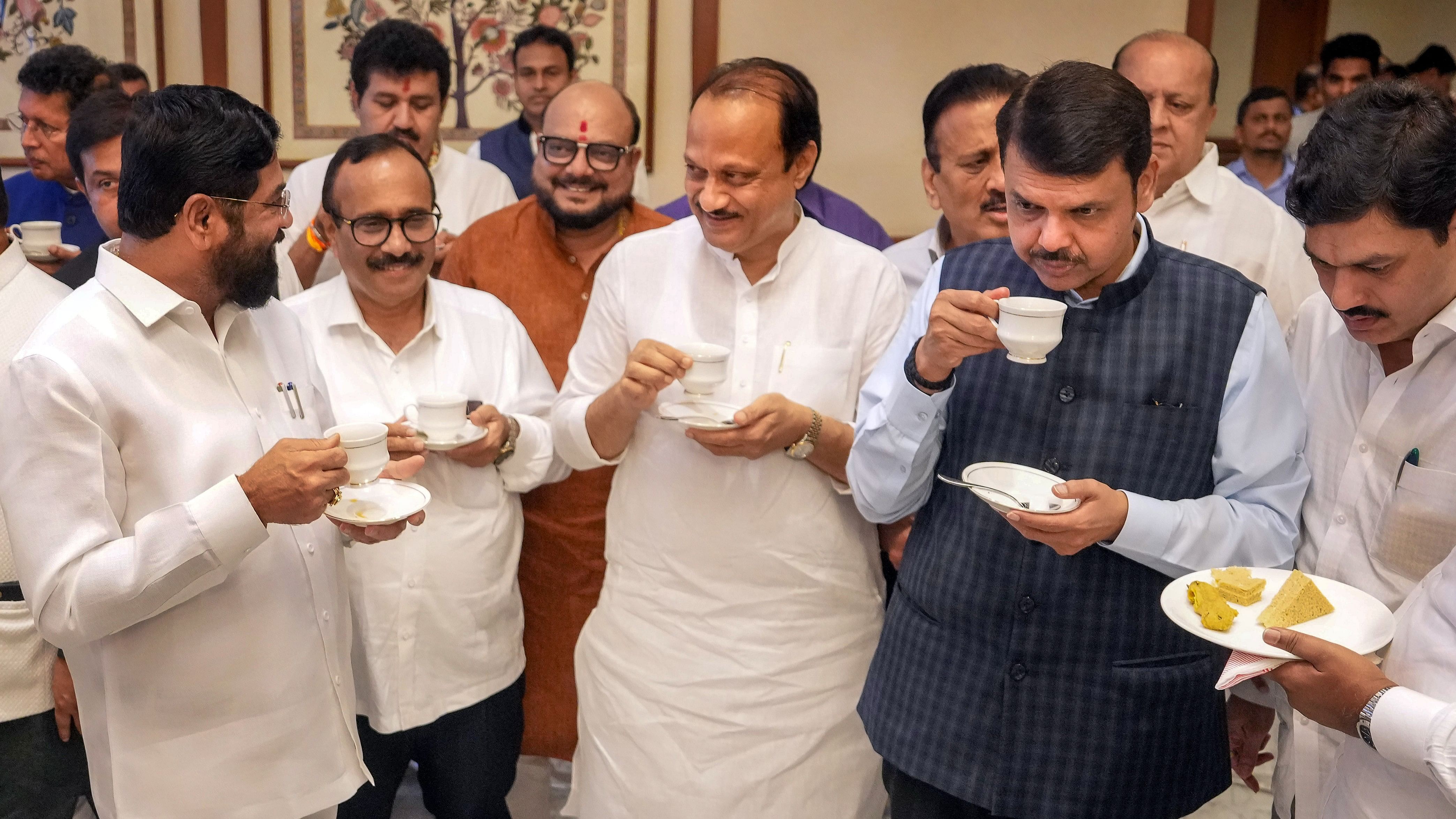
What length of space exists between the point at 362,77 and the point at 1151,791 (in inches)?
117

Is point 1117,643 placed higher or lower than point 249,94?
lower

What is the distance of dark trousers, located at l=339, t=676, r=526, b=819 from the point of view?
264cm

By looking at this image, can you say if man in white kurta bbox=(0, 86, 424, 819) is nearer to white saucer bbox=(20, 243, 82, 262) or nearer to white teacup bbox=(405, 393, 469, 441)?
white teacup bbox=(405, 393, 469, 441)

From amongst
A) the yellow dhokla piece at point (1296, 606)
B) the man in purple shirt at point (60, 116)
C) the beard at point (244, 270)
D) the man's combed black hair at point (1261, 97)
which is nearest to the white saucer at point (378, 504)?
the beard at point (244, 270)

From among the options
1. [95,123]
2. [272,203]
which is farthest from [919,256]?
[95,123]

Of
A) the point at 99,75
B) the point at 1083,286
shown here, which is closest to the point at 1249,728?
the point at 1083,286

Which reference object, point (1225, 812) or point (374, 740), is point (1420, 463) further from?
point (374, 740)

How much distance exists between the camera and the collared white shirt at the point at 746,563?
2.37 meters

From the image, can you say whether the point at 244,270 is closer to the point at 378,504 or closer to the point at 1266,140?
the point at 378,504

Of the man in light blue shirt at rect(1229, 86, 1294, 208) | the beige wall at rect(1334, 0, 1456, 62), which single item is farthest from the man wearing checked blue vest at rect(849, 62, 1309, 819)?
the beige wall at rect(1334, 0, 1456, 62)

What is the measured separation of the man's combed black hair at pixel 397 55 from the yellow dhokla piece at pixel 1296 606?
2.86 metres

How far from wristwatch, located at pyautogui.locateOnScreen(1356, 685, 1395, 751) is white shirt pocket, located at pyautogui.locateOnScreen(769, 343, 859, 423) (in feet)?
3.58

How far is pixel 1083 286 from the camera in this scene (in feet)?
5.98

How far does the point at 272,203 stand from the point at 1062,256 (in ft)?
4.18
